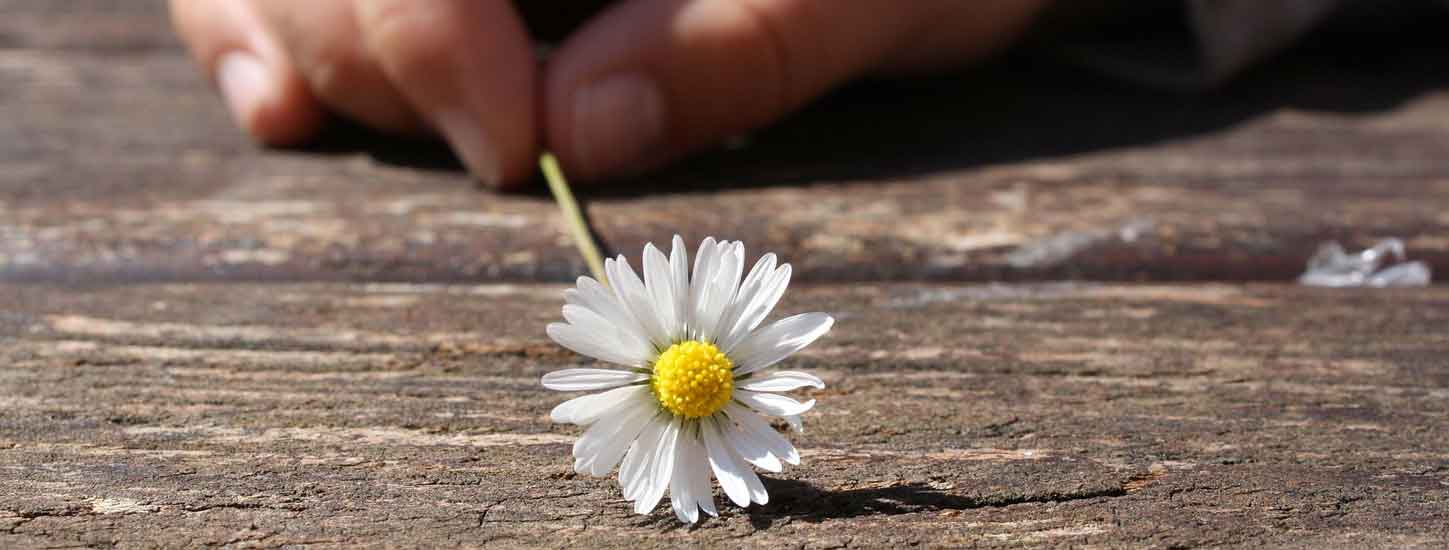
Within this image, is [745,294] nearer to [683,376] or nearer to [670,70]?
[683,376]

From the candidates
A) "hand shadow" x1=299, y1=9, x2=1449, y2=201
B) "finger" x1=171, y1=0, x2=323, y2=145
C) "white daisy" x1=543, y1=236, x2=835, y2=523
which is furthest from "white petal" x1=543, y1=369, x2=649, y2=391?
"finger" x1=171, y1=0, x2=323, y2=145

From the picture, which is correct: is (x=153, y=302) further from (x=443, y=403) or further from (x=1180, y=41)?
(x=1180, y=41)

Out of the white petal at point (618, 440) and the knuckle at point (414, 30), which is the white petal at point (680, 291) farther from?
the knuckle at point (414, 30)

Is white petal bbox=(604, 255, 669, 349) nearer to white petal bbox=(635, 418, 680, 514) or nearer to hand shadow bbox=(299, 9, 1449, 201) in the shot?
white petal bbox=(635, 418, 680, 514)

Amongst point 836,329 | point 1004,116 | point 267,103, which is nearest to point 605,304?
point 836,329

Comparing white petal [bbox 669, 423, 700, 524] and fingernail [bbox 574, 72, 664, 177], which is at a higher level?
fingernail [bbox 574, 72, 664, 177]

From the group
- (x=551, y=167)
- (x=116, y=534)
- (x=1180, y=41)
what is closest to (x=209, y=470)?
(x=116, y=534)

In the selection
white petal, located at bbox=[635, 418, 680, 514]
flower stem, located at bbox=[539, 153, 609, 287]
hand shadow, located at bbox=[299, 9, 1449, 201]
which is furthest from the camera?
hand shadow, located at bbox=[299, 9, 1449, 201]

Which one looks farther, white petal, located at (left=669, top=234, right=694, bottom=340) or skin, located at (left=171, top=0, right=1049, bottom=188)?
skin, located at (left=171, top=0, right=1049, bottom=188)
